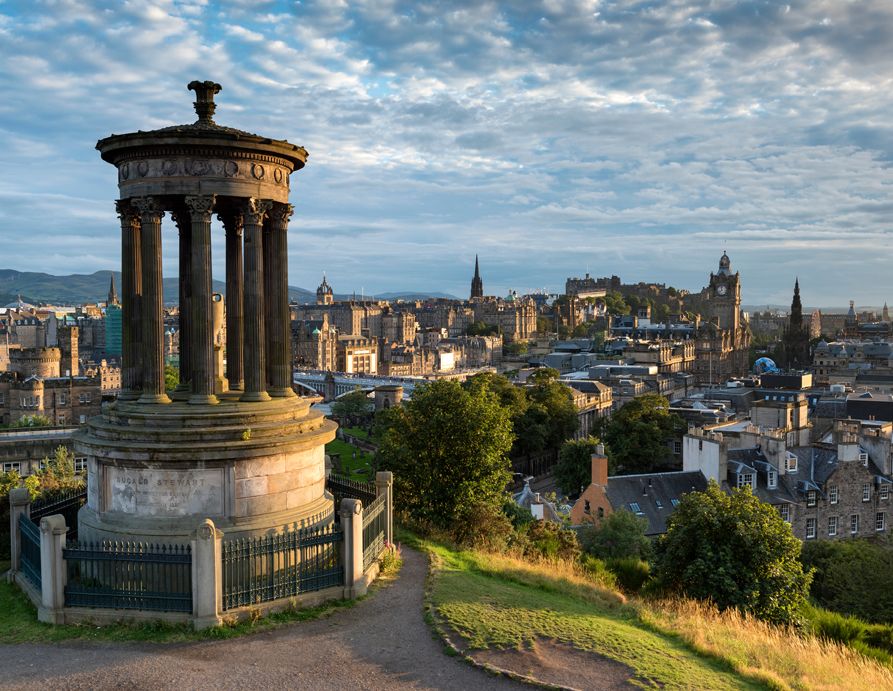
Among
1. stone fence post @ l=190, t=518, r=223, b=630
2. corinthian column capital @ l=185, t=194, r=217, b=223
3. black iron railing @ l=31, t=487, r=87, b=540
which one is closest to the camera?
stone fence post @ l=190, t=518, r=223, b=630

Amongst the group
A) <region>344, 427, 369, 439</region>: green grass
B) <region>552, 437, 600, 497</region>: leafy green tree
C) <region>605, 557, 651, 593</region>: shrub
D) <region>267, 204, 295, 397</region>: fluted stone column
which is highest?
<region>267, 204, 295, 397</region>: fluted stone column

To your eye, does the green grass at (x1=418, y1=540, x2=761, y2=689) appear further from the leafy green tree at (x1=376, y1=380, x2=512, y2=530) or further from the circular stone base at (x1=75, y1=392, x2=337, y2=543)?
the leafy green tree at (x1=376, y1=380, x2=512, y2=530)

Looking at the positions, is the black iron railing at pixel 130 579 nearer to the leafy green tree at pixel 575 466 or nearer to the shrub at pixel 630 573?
the shrub at pixel 630 573

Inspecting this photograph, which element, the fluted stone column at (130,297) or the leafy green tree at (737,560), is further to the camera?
the leafy green tree at (737,560)

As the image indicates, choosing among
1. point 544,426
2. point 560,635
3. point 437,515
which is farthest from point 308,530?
point 544,426

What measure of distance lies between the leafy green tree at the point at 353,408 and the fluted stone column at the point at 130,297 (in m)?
89.2

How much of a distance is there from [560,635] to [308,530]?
5.54 metres

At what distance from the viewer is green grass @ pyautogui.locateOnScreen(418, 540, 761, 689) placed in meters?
13.5

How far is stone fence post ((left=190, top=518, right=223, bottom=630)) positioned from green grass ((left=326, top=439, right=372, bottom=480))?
47.2 meters

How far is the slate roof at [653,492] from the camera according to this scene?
4469 centimetres

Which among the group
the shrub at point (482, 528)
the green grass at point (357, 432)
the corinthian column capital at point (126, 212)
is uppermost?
the corinthian column capital at point (126, 212)

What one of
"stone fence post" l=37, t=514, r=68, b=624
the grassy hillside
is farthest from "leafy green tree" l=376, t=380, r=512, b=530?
"stone fence post" l=37, t=514, r=68, b=624

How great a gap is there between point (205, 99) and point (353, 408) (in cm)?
9011

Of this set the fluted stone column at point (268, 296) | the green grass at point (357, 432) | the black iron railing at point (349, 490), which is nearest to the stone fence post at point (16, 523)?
the fluted stone column at point (268, 296)
